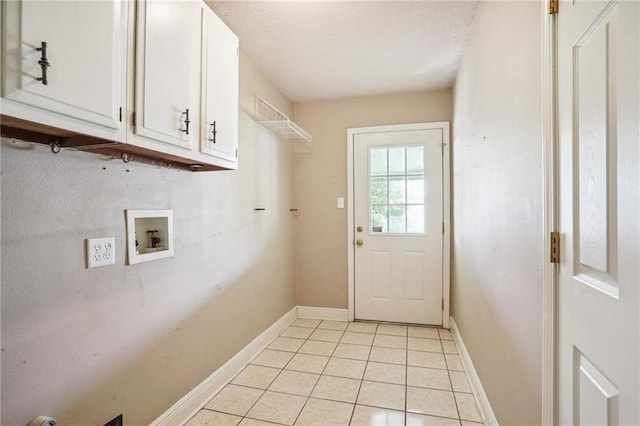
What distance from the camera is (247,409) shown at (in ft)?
6.31

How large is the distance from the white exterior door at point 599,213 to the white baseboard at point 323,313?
264 cm

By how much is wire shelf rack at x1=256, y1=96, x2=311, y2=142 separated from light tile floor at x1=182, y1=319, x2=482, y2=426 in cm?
201

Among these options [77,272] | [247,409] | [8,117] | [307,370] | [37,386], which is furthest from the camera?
[307,370]

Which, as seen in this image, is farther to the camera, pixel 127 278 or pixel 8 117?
pixel 127 278

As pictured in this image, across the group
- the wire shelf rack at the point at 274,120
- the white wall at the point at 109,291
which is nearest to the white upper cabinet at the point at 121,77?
the white wall at the point at 109,291

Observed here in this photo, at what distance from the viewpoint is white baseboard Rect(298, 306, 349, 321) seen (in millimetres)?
3541

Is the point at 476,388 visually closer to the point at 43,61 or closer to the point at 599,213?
the point at 599,213

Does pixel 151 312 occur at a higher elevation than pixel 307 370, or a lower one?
higher

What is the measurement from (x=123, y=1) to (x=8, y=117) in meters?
0.61

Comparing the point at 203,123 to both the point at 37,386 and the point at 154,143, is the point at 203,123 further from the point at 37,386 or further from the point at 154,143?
the point at 37,386

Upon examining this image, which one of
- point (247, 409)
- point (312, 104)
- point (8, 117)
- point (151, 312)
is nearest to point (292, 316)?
point (247, 409)

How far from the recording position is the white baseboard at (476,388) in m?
1.73

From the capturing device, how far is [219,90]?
1746mm

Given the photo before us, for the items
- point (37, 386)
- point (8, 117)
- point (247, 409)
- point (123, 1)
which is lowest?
point (247, 409)
